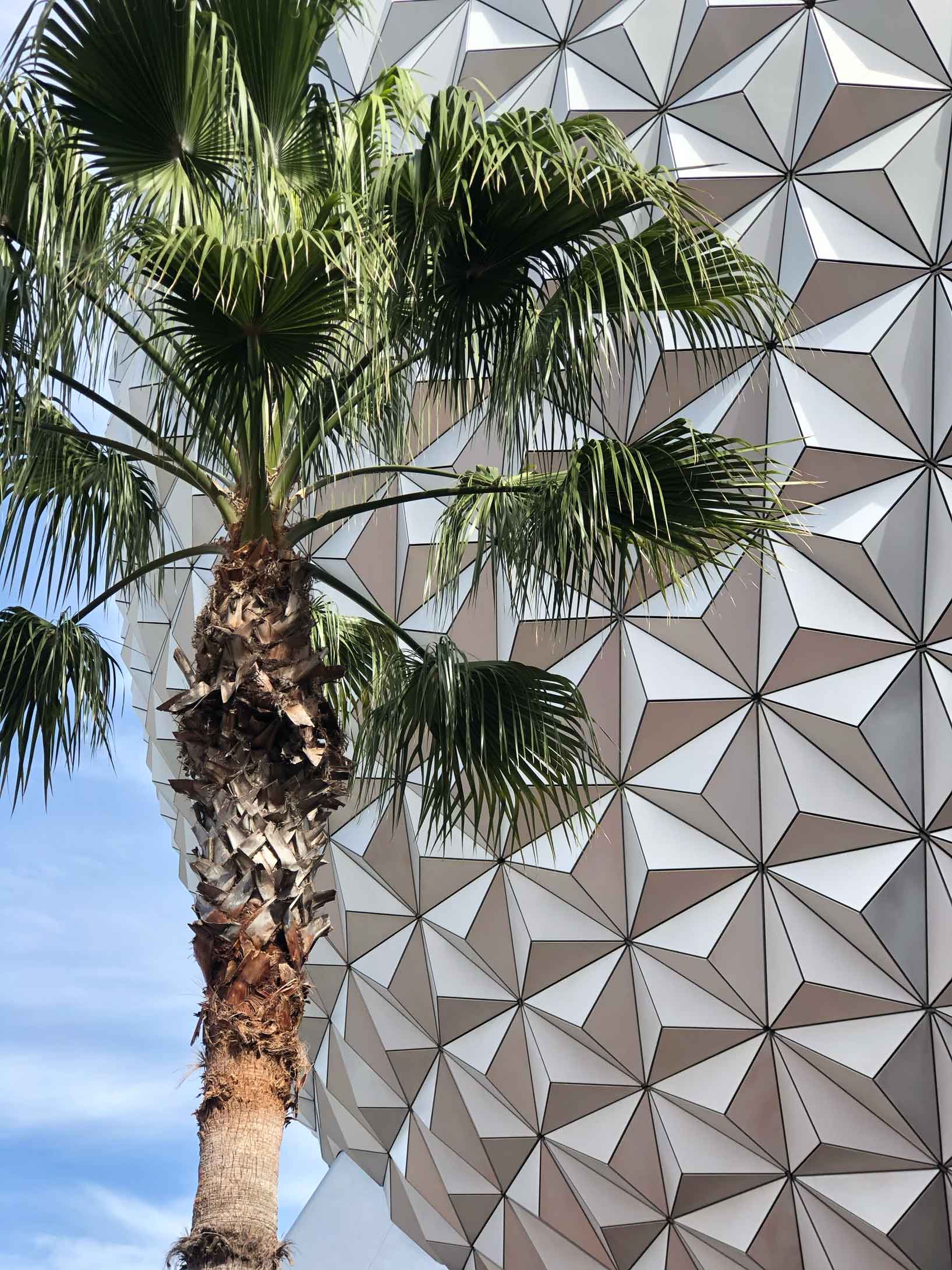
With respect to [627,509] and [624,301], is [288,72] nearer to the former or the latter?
[624,301]

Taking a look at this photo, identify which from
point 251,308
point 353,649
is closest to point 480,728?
point 353,649

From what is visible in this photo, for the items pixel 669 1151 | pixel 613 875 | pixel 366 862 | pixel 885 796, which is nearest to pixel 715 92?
pixel 885 796

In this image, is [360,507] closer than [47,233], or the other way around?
[47,233]

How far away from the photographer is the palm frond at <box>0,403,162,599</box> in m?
6.28

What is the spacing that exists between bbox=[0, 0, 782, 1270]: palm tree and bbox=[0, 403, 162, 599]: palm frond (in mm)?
39

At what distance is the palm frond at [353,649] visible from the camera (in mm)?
7543

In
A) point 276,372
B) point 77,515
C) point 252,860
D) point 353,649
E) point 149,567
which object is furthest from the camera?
point 353,649

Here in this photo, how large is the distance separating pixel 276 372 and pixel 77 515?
1.87 meters

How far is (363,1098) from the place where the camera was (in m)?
14.1

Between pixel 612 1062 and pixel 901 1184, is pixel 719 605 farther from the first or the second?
pixel 901 1184

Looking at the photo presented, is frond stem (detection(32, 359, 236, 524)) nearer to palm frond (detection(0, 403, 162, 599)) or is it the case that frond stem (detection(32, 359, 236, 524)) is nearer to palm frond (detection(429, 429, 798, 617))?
palm frond (detection(0, 403, 162, 599))

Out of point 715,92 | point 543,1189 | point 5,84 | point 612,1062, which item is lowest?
point 543,1189

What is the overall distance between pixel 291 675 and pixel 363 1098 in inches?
396

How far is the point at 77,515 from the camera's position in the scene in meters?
6.72
